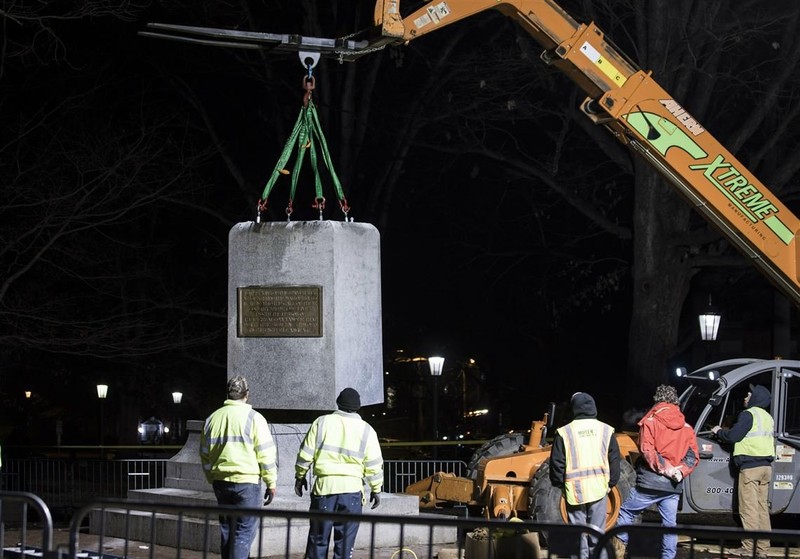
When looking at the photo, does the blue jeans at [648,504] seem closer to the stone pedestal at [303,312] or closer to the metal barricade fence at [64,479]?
the stone pedestal at [303,312]

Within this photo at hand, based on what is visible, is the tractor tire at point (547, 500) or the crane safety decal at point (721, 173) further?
the crane safety decal at point (721, 173)

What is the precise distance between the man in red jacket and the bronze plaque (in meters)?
3.34

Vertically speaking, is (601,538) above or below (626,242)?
below

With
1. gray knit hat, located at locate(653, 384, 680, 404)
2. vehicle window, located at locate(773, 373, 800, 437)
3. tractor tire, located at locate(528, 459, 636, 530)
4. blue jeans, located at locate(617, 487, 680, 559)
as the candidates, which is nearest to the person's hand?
blue jeans, located at locate(617, 487, 680, 559)

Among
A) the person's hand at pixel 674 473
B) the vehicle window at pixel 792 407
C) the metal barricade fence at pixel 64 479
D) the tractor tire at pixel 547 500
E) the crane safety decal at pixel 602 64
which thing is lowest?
the metal barricade fence at pixel 64 479

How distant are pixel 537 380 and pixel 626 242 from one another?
659 cm

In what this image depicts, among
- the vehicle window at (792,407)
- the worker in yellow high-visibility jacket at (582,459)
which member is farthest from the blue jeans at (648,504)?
the vehicle window at (792,407)

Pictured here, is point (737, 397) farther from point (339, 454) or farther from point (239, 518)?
point (239, 518)

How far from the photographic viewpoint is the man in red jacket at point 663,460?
12.1m

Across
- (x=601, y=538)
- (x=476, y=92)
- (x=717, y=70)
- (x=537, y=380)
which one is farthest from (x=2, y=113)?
(x=601, y=538)

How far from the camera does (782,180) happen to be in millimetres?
25281

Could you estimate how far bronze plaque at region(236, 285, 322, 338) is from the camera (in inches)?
504

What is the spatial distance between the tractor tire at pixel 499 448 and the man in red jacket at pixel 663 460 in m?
3.03

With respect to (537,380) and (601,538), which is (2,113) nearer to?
(537,380)
